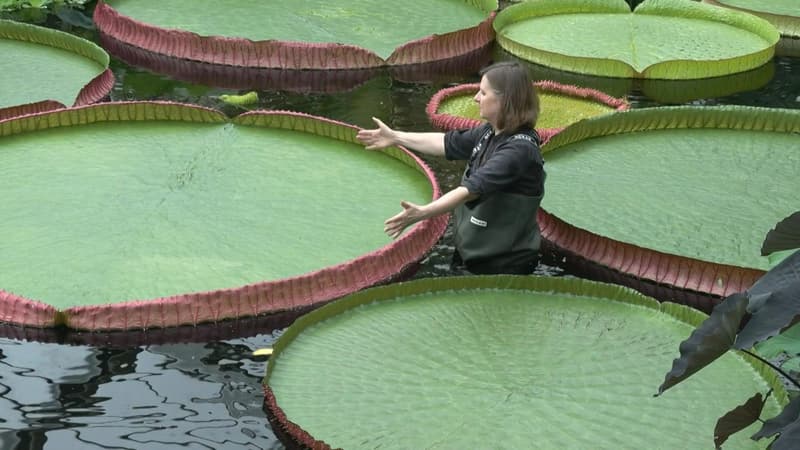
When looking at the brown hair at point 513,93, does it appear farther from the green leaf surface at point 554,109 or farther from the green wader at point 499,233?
the green leaf surface at point 554,109

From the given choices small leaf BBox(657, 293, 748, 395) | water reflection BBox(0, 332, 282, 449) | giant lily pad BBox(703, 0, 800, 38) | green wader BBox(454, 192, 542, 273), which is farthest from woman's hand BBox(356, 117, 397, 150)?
giant lily pad BBox(703, 0, 800, 38)

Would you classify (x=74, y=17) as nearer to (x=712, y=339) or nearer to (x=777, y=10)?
(x=777, y=10)

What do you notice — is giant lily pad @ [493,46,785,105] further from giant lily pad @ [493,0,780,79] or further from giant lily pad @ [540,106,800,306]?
giant lily pad @ [540,106,800,306]

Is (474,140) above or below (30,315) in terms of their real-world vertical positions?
above

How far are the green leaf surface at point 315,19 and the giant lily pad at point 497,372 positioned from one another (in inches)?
125

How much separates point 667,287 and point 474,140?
82cm

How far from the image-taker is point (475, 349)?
11.0 feet

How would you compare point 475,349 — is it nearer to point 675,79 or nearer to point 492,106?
point 492,106

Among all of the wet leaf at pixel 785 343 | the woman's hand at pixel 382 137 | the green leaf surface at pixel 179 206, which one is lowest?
the green leaf surface at pixel 179 206

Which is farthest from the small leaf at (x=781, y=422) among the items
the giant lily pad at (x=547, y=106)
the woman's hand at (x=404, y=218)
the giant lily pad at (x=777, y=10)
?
the giant lily pad at (x=777, y=10)

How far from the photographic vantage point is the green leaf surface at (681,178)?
422 cm

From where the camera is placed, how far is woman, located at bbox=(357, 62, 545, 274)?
3838 mm

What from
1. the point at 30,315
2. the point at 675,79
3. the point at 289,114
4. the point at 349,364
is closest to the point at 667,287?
the point at 349,364

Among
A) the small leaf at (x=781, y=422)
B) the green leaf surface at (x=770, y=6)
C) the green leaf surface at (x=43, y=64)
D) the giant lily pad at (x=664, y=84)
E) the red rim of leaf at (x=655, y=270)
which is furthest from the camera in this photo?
the green leaf surface at (x=770, y=6)
